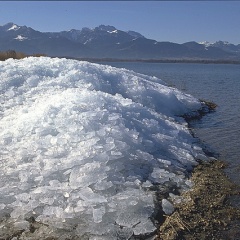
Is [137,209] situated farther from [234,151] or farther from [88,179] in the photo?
[234,151]

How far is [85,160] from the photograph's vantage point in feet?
27.0

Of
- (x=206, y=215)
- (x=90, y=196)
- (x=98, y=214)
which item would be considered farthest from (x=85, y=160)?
(x=206, y=215)

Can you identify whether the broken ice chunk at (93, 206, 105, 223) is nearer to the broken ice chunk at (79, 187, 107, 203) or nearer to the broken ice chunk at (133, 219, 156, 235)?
the broken ice chunk at (79, 187, 107, 203)

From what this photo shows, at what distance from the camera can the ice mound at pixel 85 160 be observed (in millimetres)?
6602

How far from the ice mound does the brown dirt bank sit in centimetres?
42

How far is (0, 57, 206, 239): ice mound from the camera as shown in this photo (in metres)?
6.60

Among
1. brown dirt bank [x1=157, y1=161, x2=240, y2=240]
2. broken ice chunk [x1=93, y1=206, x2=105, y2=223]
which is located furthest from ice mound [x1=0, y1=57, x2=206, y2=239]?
brown dirt bank [x1=157, y1=161, x2=240, y2=240]

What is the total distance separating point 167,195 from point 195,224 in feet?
4.09

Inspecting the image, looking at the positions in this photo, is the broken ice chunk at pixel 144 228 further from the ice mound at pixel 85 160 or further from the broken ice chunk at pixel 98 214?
the broken ice chunk at pixel 98 214

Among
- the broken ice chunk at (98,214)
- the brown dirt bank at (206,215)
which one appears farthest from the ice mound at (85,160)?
the brown dirt bank at (206,215)

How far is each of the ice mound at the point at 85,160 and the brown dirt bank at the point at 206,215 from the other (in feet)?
1.38

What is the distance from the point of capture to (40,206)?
6.94 meters

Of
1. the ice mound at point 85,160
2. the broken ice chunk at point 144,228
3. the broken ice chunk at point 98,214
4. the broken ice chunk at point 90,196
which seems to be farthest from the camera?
the broken ice chunk at point 90,196

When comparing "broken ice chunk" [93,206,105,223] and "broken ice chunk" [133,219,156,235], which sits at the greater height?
"broken ice chunk" [93,206,105,223]
